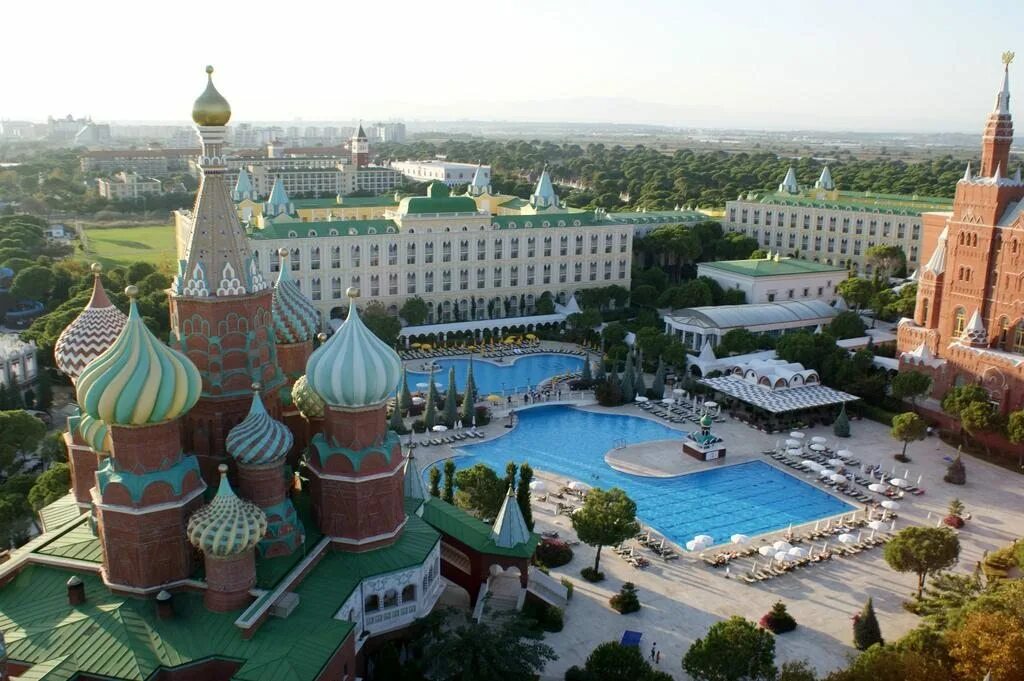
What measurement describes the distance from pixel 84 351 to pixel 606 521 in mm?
19007

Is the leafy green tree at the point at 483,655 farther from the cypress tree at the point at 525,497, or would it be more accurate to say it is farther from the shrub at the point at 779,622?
the shrub at the point at 779,622

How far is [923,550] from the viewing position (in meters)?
30.0

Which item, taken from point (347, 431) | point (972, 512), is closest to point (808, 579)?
point (972, 512)

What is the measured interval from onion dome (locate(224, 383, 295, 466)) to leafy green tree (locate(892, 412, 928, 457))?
106 feet

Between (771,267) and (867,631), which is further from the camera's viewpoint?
(771,267)

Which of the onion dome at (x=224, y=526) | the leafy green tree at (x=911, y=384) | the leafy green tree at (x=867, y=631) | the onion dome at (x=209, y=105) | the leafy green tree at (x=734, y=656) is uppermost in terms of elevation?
the onion dome at (x=209, y=105)

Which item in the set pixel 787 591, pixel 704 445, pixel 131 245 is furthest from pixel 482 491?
pixel 131 245

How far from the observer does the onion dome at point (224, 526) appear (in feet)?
71.8

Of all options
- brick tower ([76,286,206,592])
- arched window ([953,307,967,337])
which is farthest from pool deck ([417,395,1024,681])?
brick tower ([76,286,206,592])

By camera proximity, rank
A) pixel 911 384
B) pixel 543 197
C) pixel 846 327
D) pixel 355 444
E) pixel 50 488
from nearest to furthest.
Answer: pixel 355 444 → pixel 50 488 → pixel 911 384 → pixel 846 327 → pixel 543 197

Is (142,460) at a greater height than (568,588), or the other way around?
(142,460)

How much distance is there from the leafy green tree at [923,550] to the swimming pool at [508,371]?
2886 centimetres

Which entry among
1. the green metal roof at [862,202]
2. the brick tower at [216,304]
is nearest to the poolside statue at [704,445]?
the brick tower at [216,304]

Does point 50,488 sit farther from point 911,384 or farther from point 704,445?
point 911,384
